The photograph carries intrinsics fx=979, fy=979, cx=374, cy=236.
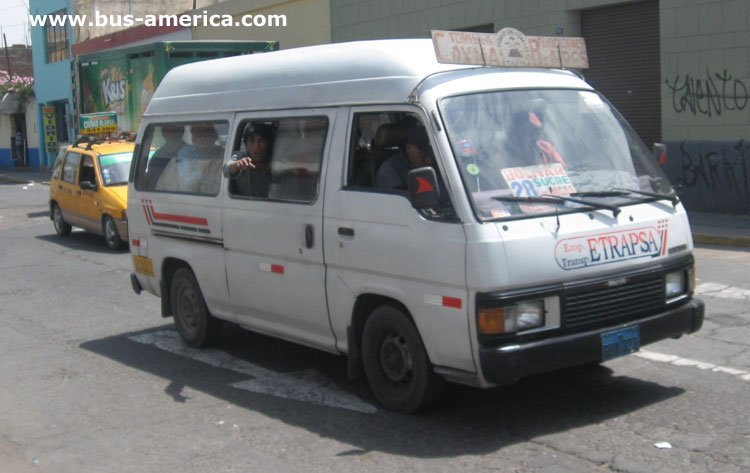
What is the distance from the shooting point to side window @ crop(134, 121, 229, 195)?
8102 millimetres

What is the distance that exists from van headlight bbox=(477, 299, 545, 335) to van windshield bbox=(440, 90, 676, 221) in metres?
0.54

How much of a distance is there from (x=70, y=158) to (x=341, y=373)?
11779mm

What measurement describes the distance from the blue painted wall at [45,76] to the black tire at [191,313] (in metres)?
34.5

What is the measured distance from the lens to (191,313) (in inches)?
346

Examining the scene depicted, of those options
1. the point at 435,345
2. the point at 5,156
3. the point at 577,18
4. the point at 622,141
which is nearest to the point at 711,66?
the point at 577,18

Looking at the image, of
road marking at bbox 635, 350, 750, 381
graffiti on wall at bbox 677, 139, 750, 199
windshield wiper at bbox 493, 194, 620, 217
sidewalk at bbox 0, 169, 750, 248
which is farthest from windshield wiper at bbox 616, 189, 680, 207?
graffiti on wall at bbox 677, 139, 750, 199

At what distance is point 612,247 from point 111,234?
1155cm

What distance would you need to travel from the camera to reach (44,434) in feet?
21.8

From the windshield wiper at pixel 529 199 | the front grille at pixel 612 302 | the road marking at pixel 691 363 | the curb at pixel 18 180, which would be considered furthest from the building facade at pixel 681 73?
the curb at pixel 18 180

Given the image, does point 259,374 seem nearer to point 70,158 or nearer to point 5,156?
point 70,158

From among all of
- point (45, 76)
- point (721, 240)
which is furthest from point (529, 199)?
point (45, 76)

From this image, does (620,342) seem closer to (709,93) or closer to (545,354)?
(545,354)

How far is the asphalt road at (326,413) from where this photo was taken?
565 centimetres

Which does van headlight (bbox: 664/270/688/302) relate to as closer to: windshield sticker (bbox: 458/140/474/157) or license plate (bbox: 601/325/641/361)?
license plate (bbox: 601/325/641/361)
